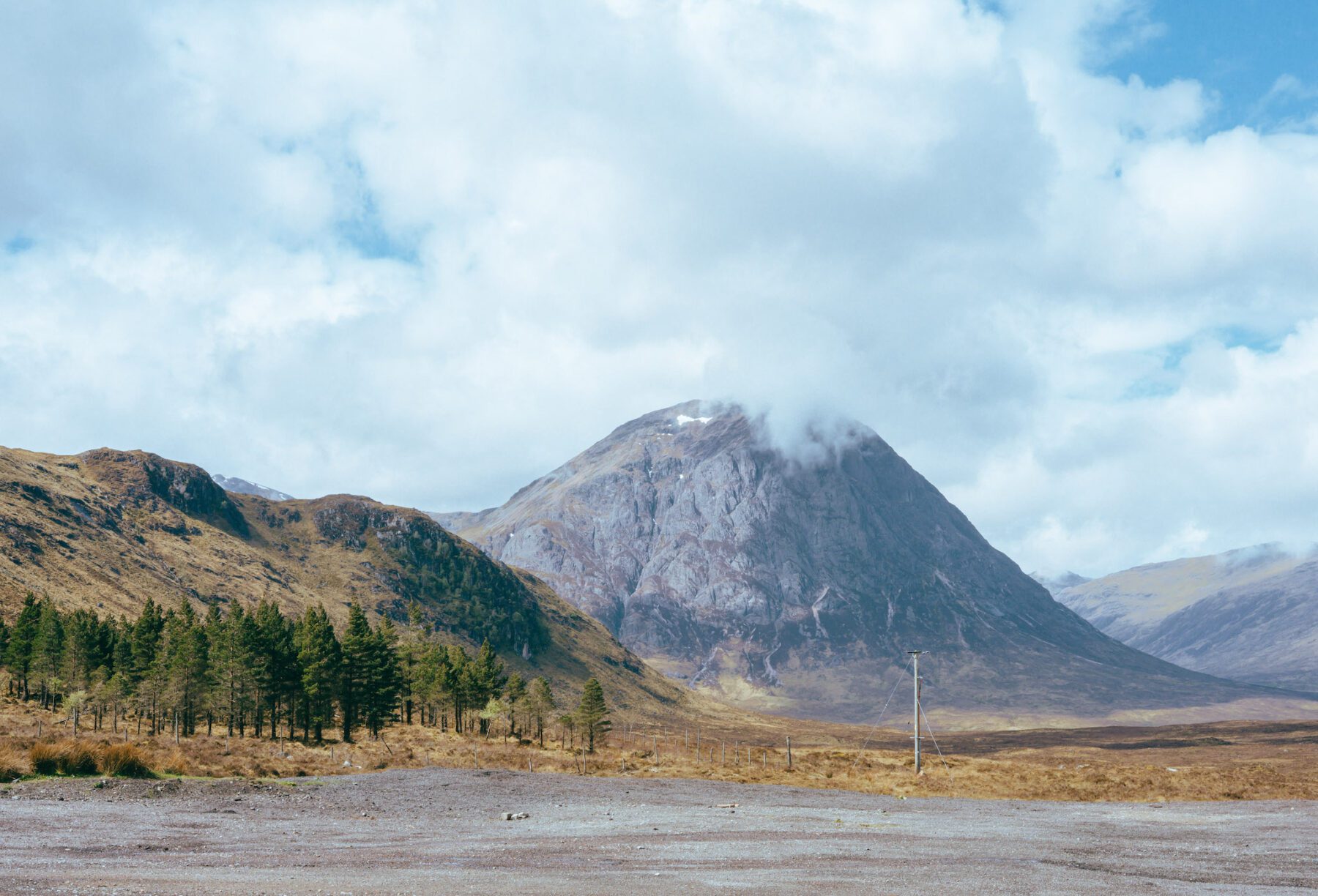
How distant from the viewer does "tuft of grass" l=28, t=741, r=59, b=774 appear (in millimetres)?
41750

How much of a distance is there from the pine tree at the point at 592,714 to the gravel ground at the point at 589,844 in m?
60.3

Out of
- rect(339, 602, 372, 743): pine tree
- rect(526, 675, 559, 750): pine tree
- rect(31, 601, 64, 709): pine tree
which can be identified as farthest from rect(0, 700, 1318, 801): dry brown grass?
rect(526, 675, 559, 750): pine tree

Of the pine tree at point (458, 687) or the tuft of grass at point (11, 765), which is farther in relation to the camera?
the pine tree at point (458, 687)

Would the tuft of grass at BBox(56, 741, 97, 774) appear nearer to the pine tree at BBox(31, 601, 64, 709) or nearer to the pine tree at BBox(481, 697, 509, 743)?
the pine tree at BBox(31, 601, 64, 709)

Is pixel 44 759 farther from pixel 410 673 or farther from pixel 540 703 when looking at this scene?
pixel 410 673

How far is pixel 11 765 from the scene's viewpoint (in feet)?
132

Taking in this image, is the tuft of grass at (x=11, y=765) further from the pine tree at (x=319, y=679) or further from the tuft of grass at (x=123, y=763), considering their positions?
the pine tree at (x=319, y=679)

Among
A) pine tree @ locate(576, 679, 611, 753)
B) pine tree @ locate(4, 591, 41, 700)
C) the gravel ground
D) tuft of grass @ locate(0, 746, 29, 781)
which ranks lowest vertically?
pine tree @ locate(576, 679, 611, 753)

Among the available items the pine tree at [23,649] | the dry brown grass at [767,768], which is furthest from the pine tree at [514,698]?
the pine tree at [23,649]

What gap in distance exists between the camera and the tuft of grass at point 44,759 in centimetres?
4175

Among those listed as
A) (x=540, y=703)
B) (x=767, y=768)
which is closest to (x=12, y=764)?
(x=767, y=768)

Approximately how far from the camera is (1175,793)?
6069 centimetres

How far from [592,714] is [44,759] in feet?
244

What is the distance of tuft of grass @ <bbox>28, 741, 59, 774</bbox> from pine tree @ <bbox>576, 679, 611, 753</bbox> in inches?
2797
